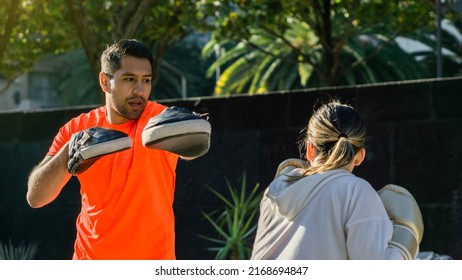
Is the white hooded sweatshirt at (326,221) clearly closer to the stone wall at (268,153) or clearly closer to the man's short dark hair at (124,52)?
the man's short dark hair at (124,52)

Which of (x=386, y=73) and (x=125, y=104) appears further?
(x=386, y=73)

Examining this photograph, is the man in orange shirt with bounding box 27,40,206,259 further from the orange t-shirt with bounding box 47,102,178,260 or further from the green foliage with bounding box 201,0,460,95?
the green foliage with bounding box 201,0,460,95


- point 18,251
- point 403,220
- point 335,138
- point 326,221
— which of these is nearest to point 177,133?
point 335,138

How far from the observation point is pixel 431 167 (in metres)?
8.19

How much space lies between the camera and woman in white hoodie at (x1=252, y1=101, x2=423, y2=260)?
10.8 ft

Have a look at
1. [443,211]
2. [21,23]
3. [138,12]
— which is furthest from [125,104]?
[21,23]

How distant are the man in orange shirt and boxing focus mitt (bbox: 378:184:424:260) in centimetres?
105

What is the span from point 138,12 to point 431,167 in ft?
16.1

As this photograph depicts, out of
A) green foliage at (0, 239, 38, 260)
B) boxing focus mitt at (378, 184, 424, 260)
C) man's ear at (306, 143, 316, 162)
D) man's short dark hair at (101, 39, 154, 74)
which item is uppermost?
man's short dark hair at (101, 39, 154, 74)

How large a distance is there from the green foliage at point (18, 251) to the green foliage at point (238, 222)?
7.29ft

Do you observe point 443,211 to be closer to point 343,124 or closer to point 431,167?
point 431,167

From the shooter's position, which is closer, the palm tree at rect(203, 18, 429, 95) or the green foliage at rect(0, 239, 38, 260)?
the green foliage at rect(0, 239, 38, 260)

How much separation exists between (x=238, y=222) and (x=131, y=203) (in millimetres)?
5007

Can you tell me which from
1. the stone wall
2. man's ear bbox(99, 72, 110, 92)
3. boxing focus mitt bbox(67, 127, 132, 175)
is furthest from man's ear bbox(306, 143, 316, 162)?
the stone wall
